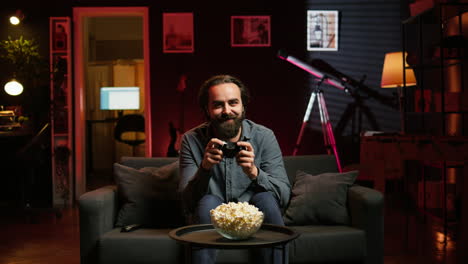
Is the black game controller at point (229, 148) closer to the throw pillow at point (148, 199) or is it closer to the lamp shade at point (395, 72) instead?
the throw pillow at point (148, 199)

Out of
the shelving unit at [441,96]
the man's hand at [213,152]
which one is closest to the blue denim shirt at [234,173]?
the man's hand at [213,152]

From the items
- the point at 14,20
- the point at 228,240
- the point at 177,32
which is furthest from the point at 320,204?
the point at 14,20

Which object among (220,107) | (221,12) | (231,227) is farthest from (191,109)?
(231,227)

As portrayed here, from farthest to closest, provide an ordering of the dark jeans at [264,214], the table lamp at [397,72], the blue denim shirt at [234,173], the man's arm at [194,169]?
the table lamp at [397,72], the blue denim shirt at [234,173], the man's arm at [194,169], the dark jeans at [264,214]

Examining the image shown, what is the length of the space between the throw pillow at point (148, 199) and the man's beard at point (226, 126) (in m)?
0.63

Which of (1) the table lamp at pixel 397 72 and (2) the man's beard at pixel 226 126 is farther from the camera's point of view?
(1) the table lamp at pixel 397 72

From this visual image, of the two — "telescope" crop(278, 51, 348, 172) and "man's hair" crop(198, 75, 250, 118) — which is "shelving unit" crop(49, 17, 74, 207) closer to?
"telescope" crop(278, 51, 348, 172)

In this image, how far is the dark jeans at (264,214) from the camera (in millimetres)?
2230

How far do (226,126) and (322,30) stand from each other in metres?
4.21

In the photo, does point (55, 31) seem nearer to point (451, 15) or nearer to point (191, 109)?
point (191, 109)

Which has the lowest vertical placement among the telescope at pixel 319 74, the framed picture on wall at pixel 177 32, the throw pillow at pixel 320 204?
the throw pillow at pixel 320 204

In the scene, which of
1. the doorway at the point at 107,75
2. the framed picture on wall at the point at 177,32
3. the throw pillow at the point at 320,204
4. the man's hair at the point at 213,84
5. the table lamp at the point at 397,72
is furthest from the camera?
the doorway at the point at 107,75

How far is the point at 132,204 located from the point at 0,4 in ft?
14.3

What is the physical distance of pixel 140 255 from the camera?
277 cm
